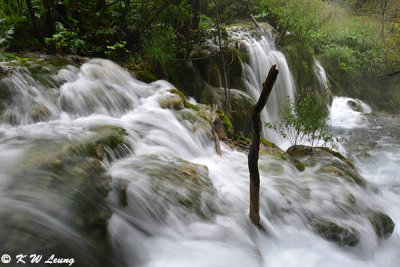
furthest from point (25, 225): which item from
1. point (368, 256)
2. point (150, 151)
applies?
point (368, 256)

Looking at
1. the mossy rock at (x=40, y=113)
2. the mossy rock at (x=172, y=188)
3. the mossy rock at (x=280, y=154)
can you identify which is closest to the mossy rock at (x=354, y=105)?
the mossy rock at (x=280, y=154)

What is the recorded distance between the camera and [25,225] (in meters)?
1.77

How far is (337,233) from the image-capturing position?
3.14 metres

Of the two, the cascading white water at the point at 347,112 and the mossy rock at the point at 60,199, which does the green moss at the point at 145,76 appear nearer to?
the mossy rock at the point at 60,199

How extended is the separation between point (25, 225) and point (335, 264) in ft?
9.60

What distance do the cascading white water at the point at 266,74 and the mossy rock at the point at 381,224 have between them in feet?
13.8

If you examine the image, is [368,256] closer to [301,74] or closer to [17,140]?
[17,140]

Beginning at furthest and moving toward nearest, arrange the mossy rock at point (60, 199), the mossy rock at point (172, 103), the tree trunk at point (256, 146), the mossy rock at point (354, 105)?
the mossy rock at point (354, 105) → the mossy rock at point (172, 103) → the tree trunk at point (256, 146) → the mossy rock at point (60, 199)

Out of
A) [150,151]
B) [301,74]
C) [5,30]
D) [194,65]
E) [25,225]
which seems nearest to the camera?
[25,225]

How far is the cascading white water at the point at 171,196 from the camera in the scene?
213 centimetres

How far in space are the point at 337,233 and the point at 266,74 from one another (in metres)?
6.56

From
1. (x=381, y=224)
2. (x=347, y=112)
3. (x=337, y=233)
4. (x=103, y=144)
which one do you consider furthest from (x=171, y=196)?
(x=347, y=112)

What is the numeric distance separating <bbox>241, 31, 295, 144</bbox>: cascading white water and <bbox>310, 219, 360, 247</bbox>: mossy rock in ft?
15.1

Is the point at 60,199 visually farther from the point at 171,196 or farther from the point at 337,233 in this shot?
the point at 337,233
